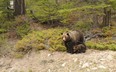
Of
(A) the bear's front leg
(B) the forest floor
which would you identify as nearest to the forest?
(B) the forest floor

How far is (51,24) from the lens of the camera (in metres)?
13.4

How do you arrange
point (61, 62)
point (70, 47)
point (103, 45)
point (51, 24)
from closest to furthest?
1. point (61, 62)
2. point (70, 47)
3. point (103, 45)
4. point (51, 24)

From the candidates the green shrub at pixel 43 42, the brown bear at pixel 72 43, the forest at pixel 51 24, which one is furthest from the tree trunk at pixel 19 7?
the brown bear at pixel 72 43

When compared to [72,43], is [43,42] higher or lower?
lower

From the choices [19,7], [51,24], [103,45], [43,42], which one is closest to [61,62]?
[43,42]

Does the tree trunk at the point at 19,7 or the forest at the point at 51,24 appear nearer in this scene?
the forest at the point at 51,24

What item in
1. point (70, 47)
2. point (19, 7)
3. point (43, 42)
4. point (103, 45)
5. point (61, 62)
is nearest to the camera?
point (61, 62)

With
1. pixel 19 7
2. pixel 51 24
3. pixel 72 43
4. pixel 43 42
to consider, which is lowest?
pixel 43 42

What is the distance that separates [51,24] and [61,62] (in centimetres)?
492

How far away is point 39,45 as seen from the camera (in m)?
10.1

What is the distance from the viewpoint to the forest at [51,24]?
10172mm

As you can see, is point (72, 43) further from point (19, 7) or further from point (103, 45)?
point (19, 7)

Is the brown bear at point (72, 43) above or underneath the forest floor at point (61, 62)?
above

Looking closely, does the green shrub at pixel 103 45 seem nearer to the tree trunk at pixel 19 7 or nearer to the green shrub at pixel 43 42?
the green shrub at pixel 43 42
